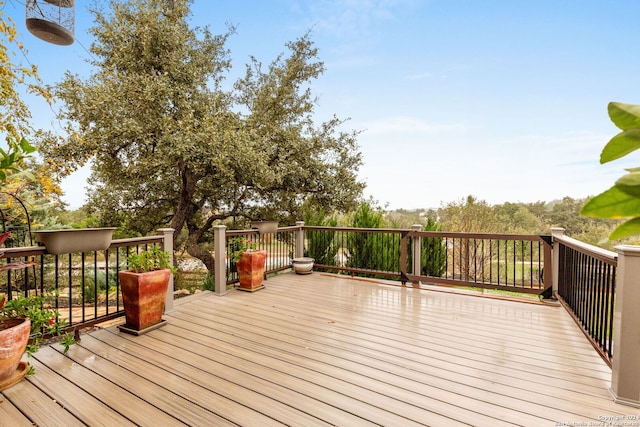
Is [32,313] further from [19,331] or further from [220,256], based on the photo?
[220,256]

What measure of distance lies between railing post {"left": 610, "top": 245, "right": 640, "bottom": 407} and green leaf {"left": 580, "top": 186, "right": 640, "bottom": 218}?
230 cm

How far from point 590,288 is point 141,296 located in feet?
14.0

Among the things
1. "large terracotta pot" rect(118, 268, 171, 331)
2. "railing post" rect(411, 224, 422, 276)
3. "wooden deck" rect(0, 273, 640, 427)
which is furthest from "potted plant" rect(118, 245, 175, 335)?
"railing post" rect(411, 224, 422, 276)

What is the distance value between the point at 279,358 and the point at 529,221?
2090 cm

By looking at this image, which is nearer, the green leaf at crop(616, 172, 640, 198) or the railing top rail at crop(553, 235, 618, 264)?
the green leaf at crop(616, 172, 640, 198)

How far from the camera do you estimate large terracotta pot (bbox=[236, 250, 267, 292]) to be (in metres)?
4.75

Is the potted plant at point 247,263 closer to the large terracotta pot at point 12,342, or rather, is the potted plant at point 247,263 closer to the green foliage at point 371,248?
the green foliage at point 371,248

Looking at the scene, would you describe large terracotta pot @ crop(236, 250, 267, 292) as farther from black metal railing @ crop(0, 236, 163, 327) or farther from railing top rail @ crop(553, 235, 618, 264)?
railing top rail @ crop(553, 235, 618, 264)

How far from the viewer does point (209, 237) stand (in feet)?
30.8

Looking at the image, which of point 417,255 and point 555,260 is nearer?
point 555,260

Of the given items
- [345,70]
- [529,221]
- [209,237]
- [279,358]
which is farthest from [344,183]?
[529,221]

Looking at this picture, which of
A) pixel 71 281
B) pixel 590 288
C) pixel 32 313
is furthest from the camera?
pixel 71 281

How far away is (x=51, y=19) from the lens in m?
3.04

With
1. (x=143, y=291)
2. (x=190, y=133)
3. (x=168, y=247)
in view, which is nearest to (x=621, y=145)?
(x=143, y=291)
